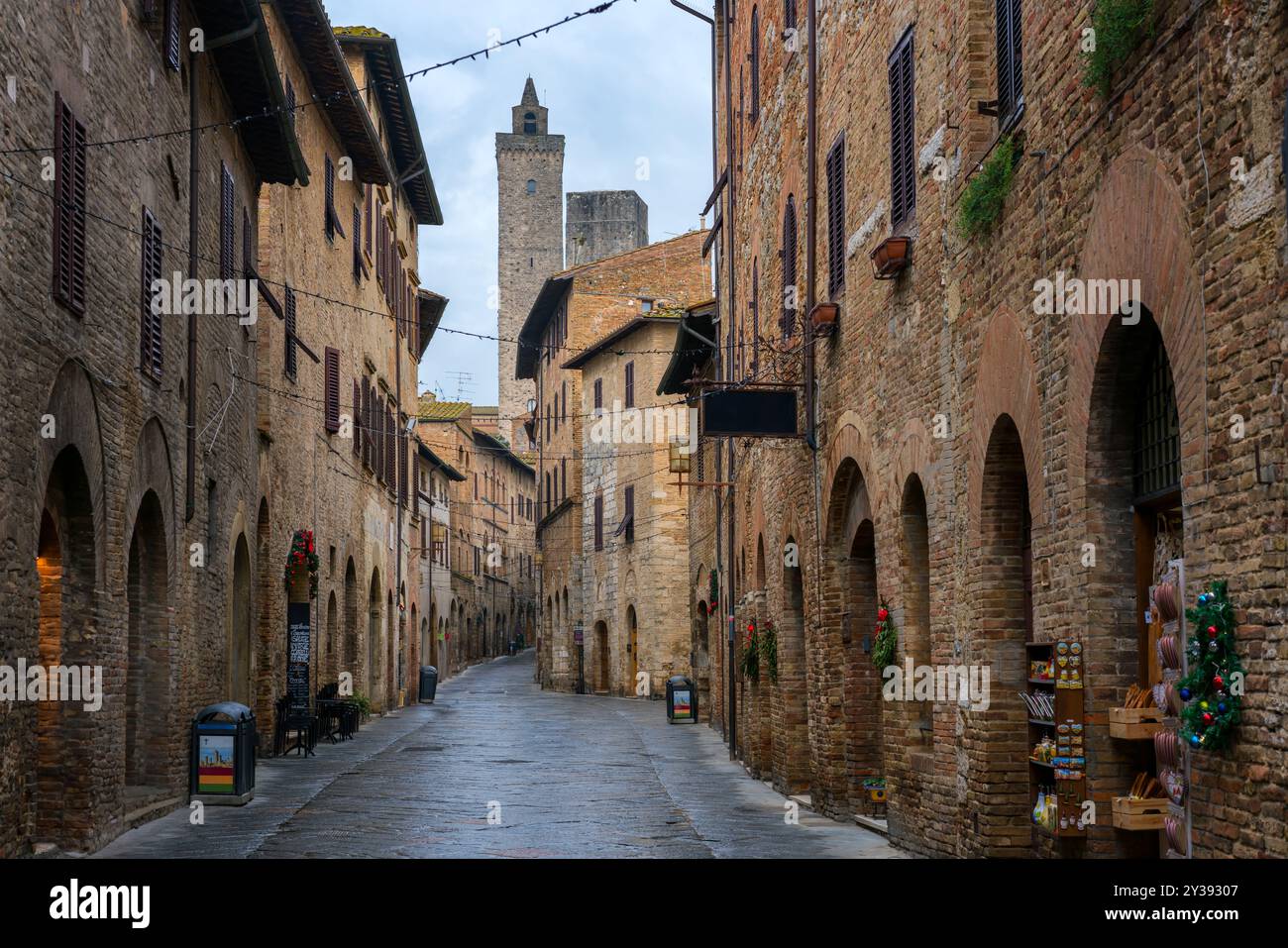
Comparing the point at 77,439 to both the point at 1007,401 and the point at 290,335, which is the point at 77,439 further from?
the point at 290,335

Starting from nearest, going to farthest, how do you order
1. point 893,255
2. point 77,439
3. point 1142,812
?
point 1142,812, point 77,439, point 893,255

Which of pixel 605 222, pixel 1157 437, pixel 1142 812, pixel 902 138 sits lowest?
pixel 1142 812

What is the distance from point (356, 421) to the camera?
29.3 m

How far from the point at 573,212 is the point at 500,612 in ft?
66.2

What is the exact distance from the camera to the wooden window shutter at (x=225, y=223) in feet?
57.9

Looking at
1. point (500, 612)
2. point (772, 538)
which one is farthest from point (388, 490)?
A: point (500, 612)

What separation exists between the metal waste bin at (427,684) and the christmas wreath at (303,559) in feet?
51.8

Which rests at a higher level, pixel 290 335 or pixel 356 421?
pixel 290 335

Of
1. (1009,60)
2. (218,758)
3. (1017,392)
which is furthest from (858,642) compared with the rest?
(1009,60)

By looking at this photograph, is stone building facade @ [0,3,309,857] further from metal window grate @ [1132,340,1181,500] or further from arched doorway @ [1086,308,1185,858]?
metal window grate @ [1132,340,1181,500]

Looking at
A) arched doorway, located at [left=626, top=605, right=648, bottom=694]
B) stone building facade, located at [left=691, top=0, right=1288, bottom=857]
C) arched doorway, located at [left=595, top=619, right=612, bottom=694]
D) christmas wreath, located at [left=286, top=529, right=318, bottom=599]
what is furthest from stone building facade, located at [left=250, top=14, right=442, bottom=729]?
arched doorway, located at [left=595, top=619, right=612, bottom=694]

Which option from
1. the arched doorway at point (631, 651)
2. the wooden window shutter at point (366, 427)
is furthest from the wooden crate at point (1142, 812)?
the arched doorway at point (631, 651)

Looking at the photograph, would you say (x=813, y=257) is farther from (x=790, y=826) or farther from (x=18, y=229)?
(x=18, y=229)

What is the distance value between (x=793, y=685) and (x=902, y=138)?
7.14 m
